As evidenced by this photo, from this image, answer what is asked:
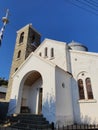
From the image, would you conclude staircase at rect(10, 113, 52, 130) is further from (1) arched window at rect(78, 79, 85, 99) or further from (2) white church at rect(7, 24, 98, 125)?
(1) arched window at rect(78, 79, 85, 99)

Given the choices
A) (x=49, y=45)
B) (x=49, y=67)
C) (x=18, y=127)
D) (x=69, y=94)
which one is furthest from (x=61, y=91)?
(x=49, y=45)

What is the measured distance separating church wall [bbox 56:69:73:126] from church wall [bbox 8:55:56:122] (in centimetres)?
50

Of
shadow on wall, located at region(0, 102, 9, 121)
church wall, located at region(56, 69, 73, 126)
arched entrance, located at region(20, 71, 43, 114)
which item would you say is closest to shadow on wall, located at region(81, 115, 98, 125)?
church wall, located at region(56, 69, 73, 126)

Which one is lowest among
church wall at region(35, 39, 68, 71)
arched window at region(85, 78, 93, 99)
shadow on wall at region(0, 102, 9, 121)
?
shadow on wall at region(0, 102, 9, 121)

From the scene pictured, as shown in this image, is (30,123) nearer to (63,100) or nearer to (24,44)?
(63,100)

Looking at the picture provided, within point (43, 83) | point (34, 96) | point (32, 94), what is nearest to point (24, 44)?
point (32, 94)

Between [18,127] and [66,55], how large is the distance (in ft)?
28.9

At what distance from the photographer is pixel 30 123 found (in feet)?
29.5

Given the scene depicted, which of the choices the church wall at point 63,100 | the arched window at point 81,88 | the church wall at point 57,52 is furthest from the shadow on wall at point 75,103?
the church wall at point 57,52

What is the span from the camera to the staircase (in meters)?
8.11

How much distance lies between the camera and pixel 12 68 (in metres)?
18.2

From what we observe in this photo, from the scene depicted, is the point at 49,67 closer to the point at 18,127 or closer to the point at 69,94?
the point at 69,94

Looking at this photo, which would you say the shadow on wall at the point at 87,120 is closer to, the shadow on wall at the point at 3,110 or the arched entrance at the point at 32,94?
the arched entrance at the point at 32,94

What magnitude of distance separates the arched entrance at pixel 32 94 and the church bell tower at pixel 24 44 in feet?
11.8
